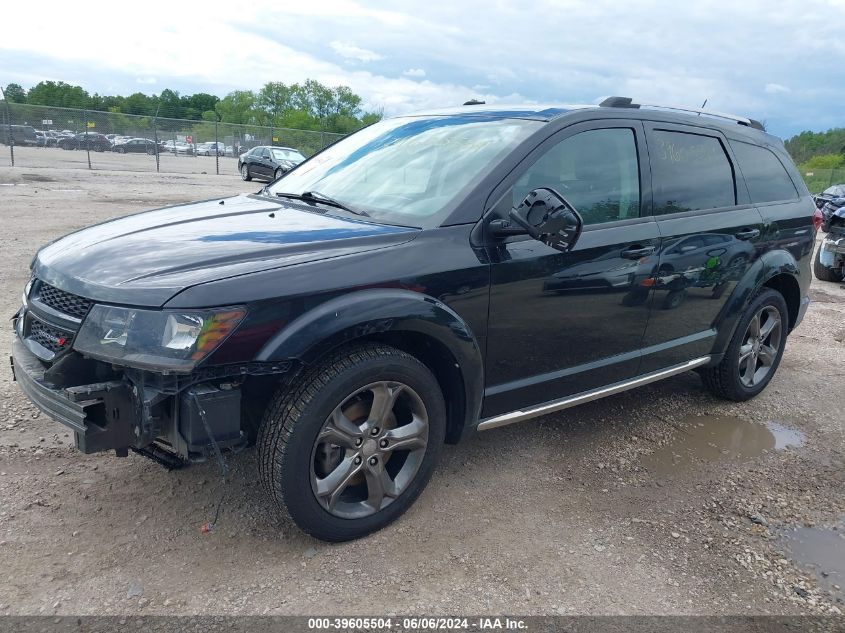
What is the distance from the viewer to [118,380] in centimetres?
250

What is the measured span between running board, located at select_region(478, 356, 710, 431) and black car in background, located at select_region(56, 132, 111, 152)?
29.2 meters

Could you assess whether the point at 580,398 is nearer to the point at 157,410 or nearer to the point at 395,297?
the point at 395,297

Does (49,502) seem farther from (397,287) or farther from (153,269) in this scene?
(397,287)

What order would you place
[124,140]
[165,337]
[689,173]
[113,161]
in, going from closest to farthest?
[165,337] < [689,173] < [113,161] < [124,140]

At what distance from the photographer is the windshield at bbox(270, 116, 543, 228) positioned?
3.17 m

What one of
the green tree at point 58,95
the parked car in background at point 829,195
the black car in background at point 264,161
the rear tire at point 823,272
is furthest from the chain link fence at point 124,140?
the green tree at point 58,95

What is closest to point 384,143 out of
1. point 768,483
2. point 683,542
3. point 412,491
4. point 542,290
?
point 542,290

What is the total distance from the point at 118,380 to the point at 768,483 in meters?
3.37

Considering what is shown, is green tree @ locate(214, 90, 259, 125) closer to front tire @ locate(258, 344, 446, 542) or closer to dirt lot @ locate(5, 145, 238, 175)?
dirt lot @ locate(5, 145, 238, 175)

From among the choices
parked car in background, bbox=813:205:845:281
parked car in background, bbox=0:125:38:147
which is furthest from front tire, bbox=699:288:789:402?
parked car in background, bbox=0:125:38:147

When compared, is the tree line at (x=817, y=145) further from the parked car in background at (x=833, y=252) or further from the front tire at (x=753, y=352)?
the front tire at (x=753, y=352)

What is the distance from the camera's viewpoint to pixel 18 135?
83.5 feet

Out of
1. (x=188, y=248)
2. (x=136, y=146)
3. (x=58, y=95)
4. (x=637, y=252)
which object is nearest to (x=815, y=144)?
(x=136, y=146)

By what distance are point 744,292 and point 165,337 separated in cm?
362
